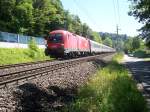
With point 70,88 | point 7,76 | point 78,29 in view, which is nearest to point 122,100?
point 70,88

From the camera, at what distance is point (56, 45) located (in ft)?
125

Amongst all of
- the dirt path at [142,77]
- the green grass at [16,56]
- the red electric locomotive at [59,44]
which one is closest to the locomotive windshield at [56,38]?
the red electric locomotive at [59,44]

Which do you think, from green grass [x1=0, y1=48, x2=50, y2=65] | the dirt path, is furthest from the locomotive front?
the dirt path

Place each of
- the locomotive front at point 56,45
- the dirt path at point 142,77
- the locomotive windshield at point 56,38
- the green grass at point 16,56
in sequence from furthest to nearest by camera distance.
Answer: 1. the locomotive windshield at point 56,38
2. the locomotive front at point 56,45
3. the green grass at point 16,56
4. the dirt path at point 142,77

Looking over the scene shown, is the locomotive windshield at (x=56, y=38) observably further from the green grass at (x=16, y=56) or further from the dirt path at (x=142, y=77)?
the dirt path at (x=142, y=77)

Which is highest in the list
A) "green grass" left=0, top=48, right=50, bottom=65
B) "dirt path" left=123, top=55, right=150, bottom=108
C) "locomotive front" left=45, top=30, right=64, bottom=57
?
"locomotive front" left=45, top=30, right=64, bottom=57

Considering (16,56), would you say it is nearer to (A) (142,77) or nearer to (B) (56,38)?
(B) (56,38)

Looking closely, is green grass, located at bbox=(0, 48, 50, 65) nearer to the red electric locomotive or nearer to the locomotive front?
the locomotive front

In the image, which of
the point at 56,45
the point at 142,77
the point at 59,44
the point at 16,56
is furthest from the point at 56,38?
the point at 142,77

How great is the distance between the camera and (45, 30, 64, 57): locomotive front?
37844 mm

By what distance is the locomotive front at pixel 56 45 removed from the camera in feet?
124

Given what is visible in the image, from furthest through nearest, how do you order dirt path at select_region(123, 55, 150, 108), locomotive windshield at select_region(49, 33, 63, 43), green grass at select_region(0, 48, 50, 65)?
1. locomotive windshield at select_region(49, 33, 63, 43)
2. green grass at select_region(0, 48, 50, 65)
3. dirt path at select_region(123, 55, 150, 108)

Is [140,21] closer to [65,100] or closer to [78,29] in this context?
[65,100]

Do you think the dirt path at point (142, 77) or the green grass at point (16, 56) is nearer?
the dirt path at point (142, 77)
